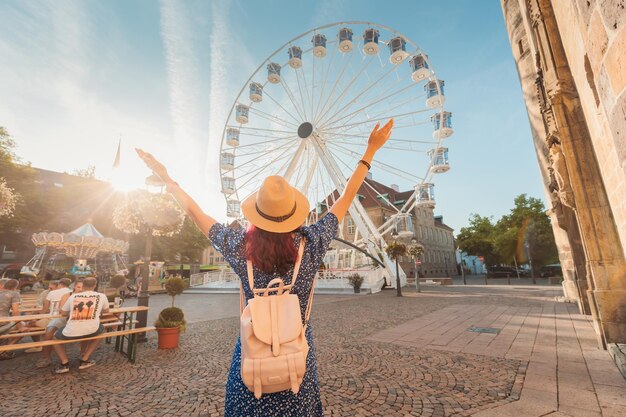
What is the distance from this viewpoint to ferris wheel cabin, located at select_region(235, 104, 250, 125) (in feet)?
70.0

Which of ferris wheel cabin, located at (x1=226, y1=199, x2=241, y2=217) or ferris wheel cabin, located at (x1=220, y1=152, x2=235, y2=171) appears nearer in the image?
ferris wheel cabin, located at (x1=220, y1=152, x2=235, y2=171)

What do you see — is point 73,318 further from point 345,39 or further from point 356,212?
point 345,39

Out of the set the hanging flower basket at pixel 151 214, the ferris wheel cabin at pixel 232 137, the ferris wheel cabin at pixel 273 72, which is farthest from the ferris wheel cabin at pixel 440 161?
the hanging flower basket at pixel 151 214

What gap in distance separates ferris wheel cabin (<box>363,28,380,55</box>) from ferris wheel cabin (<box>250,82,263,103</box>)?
25.6 feet

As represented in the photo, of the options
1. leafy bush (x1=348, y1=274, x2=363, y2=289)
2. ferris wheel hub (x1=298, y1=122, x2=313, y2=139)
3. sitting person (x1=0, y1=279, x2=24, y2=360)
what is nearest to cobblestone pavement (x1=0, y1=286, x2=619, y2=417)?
sitting person (x1=0, y1=279, x2=24, y2=360)

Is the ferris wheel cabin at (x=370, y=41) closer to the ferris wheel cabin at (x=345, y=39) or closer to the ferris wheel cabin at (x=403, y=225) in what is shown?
the ferris wheel cabin at (x=345, y=39)

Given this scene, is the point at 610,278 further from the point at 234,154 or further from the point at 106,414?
the point at 234,154

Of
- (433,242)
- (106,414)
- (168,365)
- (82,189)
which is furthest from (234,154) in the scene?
(433,242)

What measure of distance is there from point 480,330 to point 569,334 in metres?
1.68

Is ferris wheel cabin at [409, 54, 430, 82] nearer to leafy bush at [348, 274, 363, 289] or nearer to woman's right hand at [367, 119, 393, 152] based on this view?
leafy bush at [348, 274, 363, 289]

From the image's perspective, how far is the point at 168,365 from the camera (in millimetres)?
5098

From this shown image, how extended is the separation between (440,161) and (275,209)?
20422mm

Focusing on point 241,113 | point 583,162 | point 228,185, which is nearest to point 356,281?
point 228,185

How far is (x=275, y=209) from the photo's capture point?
4.94 feet
